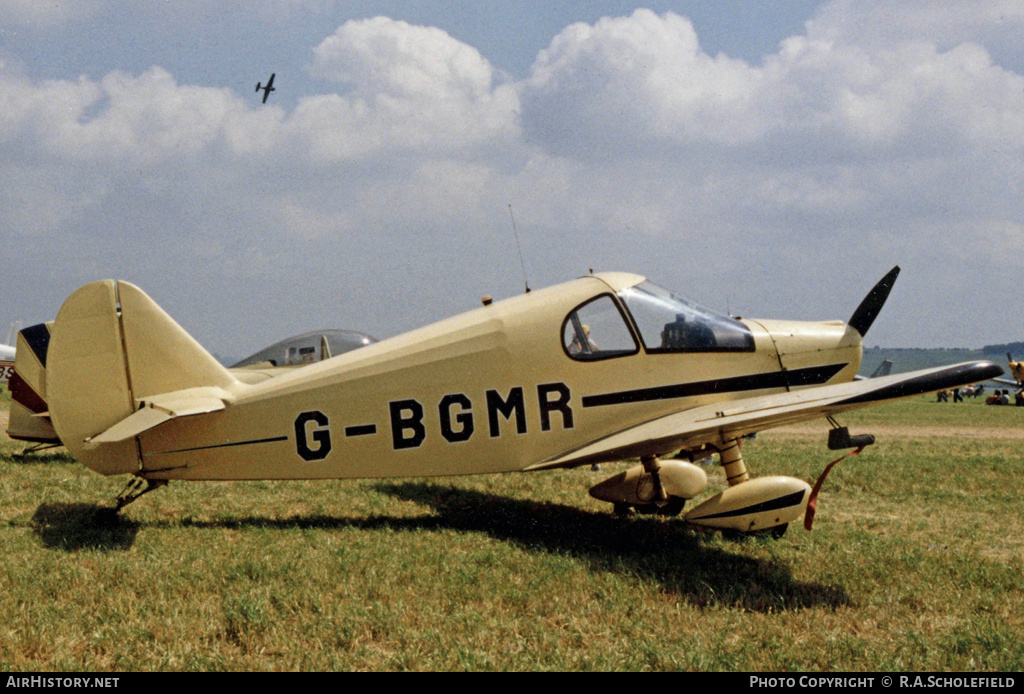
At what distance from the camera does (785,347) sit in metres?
7.12

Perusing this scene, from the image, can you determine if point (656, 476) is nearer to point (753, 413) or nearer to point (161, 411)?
point (753, 413)

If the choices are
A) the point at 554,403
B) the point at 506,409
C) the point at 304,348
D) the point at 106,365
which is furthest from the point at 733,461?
the point at 304,348

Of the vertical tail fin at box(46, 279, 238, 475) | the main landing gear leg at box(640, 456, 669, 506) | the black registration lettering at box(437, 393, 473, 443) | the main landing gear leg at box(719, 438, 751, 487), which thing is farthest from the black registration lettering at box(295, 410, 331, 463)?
the main landing gear leg at box(719, 438, 751, 487)

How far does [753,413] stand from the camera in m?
5.89

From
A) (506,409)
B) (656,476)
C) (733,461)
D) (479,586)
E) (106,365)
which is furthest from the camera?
(656,476)

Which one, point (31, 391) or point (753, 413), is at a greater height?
point (31, 391)

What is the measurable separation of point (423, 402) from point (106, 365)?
2.85 m

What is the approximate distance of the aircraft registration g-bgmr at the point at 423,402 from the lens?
6.31 m

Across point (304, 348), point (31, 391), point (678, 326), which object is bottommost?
point (678, 326)

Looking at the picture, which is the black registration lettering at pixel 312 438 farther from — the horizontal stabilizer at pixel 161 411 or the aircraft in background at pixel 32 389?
the aircraft in background at pixel 32 389

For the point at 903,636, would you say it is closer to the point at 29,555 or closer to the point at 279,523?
the point at 279,523

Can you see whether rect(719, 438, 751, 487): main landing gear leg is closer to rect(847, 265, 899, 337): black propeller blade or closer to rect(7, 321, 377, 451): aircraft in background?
rect(847, 265, 899, 337): black propeller blade

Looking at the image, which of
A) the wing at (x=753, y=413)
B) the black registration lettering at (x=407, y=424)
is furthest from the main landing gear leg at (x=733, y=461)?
the black registration lettering at (x=407, y=424)

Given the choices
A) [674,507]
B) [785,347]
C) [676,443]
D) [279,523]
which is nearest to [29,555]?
[279,523]
